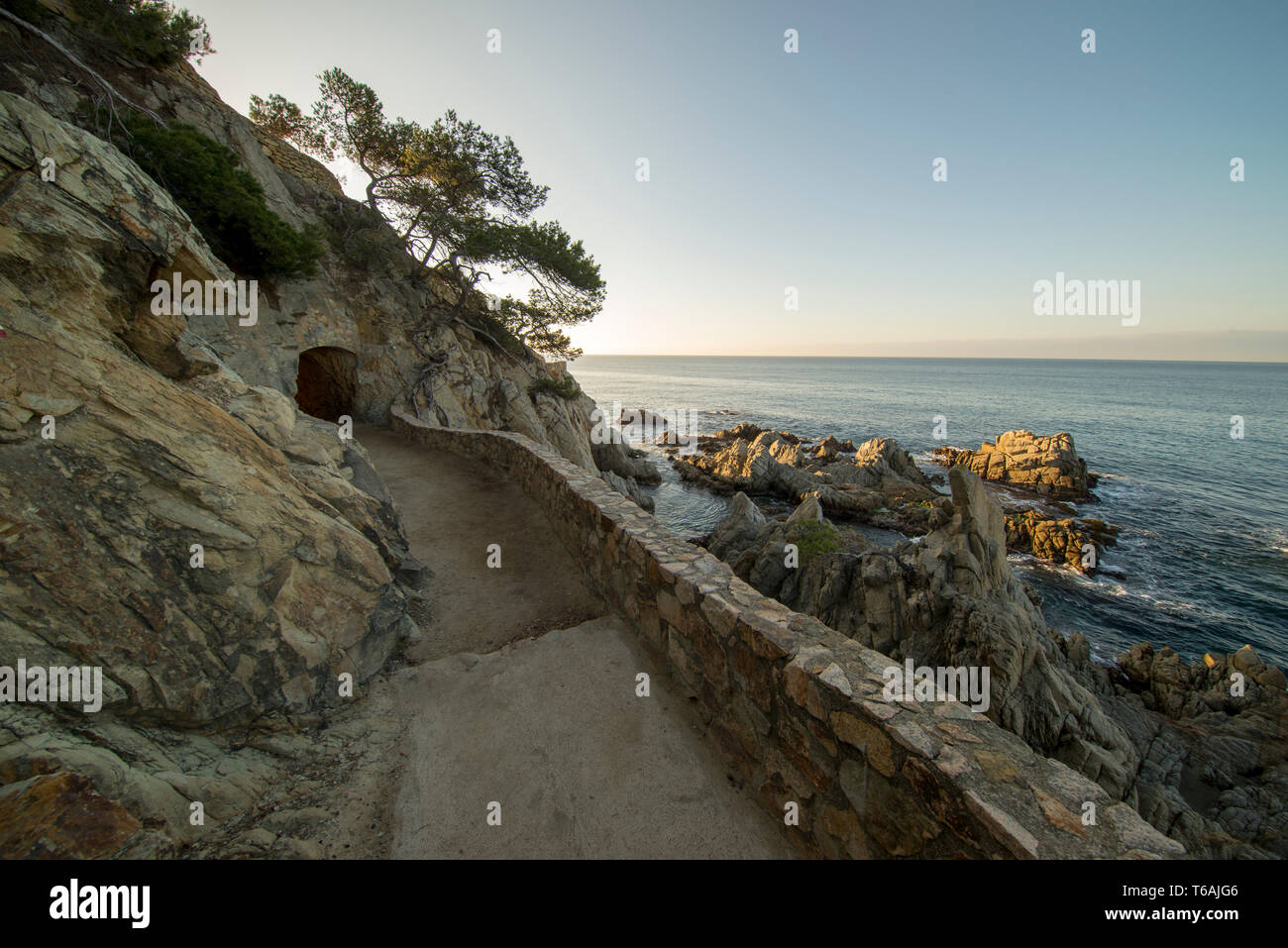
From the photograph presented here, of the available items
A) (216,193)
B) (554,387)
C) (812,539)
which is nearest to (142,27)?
(216,193)

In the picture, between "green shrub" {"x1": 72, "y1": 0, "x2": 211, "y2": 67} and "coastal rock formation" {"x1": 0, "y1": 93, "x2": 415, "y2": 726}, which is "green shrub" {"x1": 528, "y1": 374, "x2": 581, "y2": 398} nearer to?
"green shrub" {"x1": 72, "y1": 0, "x2": 211, "y2": 67}

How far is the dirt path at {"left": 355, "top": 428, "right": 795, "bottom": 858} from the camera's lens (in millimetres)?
3195

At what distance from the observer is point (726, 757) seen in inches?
150

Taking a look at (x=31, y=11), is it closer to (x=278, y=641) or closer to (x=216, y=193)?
(x=216, y=193)

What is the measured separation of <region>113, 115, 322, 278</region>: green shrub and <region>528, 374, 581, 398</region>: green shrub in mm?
11030

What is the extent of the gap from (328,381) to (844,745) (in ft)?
65.2

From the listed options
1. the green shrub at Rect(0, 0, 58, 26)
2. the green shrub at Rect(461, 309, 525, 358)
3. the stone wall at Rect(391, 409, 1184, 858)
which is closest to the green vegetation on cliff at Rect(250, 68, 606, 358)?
the green shrub at Rect(461, 309, 525, 358)

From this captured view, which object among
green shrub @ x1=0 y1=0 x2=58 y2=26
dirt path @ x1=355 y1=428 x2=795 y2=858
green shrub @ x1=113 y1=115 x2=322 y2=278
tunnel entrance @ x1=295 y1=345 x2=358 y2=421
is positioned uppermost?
A: green shrub @ x1=0 y1=0 x2=58 y2=26

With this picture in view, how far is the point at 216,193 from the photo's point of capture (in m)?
9.47
